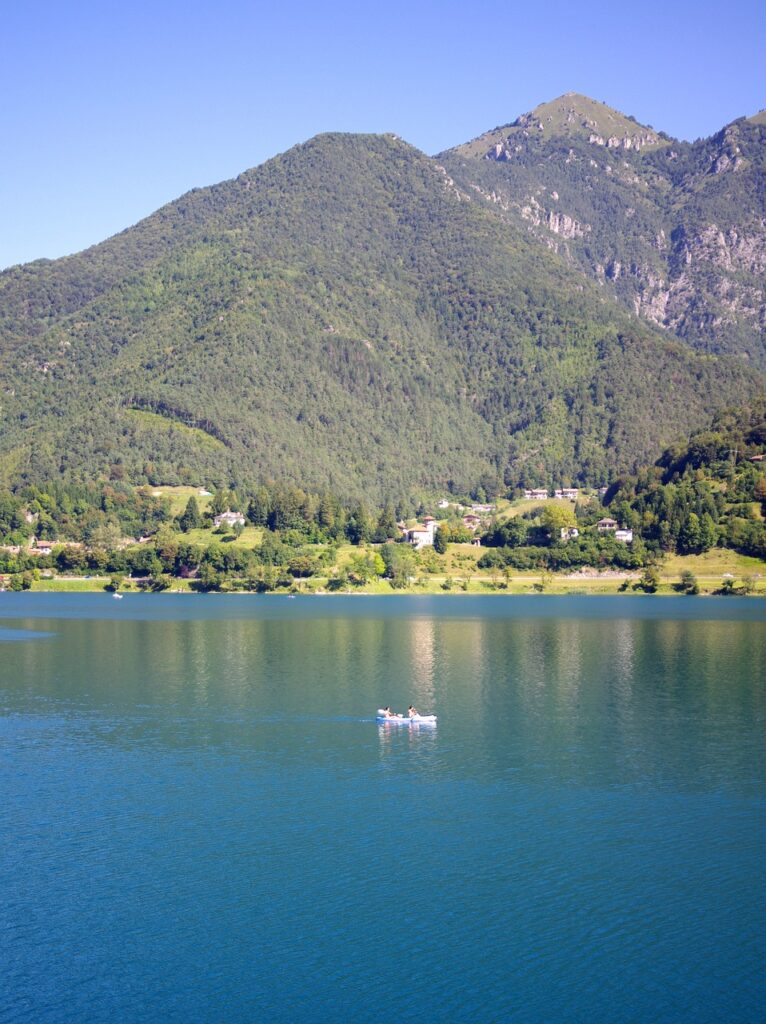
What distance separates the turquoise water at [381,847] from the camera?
127ft

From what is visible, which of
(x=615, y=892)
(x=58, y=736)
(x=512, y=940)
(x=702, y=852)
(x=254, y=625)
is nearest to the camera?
(x=512, y=940)

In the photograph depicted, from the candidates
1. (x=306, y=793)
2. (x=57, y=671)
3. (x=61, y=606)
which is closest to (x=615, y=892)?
(x=306, y=793)

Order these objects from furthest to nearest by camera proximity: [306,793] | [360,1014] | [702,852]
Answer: [306,793]
[702,852]
[360,1014]

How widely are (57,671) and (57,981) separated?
70.4 metres

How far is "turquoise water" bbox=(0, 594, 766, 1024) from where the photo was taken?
127 ft

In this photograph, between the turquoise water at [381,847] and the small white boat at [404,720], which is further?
the small white boat at [404,720]

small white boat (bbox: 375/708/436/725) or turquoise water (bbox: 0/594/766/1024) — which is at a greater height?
small white boat (bbox: 375/708/436/725)

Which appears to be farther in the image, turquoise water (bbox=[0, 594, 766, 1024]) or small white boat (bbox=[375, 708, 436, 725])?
small white boat (bbox=[375, 708, 436, 725])

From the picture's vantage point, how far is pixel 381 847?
51750 mm

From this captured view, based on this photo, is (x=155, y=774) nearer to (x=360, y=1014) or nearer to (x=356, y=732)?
(x=356, y=732)

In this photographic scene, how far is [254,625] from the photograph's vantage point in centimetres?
15238

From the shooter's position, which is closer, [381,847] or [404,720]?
[381,847]

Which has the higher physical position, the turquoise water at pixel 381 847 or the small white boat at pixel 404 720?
the small white boat at pixel 404 720

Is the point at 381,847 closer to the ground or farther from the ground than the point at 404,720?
closer to the ground
